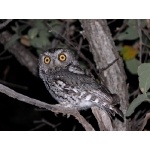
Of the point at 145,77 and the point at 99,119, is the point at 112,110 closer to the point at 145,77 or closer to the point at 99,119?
the point at 99,119

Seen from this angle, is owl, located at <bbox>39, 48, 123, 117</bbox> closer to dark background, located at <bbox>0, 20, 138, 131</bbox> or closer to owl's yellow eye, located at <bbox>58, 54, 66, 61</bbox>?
owl's yellow eye, located at <bbox>58, 54, 66, 61</bbox>

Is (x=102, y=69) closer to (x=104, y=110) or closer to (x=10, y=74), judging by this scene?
(x=104, y=110)

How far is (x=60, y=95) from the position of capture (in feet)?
9.78

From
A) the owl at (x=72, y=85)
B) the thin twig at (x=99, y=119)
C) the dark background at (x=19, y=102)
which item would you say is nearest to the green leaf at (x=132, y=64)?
the owl at (x=72, y=85)

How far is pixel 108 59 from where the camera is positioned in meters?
3.23

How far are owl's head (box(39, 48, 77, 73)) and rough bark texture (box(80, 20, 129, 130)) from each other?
21cm

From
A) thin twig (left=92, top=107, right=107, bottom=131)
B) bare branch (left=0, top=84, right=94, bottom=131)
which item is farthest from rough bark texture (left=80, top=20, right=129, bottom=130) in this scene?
bare branch (left=0, top=84, right=94, bottom=131)

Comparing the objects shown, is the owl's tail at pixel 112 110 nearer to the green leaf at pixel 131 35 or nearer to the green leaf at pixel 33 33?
the green leaf at pixel 131 35

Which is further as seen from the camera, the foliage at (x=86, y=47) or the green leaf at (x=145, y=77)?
the foliage at (x=86, y=47)

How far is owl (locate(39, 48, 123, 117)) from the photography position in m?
2.82

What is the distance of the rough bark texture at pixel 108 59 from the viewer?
Result: 10.5 feet

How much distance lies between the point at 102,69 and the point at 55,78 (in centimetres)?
38

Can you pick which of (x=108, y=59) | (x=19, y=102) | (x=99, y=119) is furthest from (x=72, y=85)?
(x=19, y=102)
